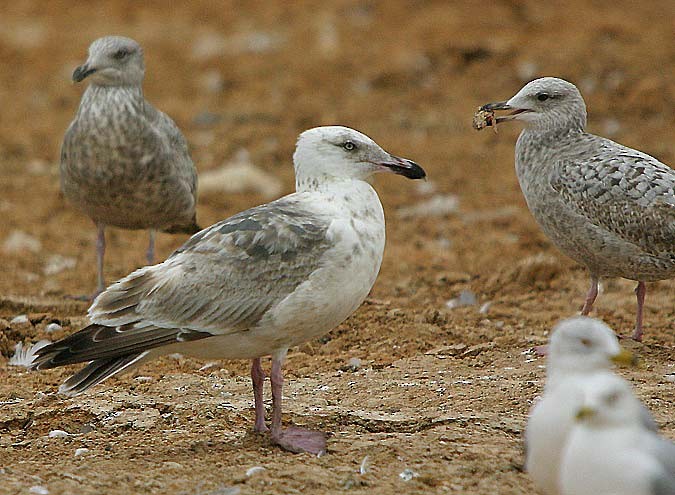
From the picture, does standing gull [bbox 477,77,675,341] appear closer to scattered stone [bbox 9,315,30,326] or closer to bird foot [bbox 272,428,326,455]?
bird foot [bbox 272,428,326,455]

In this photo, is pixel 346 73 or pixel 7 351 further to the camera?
pixel 346 73

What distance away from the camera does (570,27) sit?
14992 mm

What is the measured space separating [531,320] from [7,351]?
320 cm

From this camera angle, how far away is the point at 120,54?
7.98 m

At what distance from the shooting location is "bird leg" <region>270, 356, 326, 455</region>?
15.8 feet

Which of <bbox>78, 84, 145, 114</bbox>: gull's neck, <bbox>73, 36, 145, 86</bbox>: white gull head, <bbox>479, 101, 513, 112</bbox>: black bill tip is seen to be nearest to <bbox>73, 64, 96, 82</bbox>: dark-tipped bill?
<bbox>73, 36, 145, 86</bbox>: white gull head

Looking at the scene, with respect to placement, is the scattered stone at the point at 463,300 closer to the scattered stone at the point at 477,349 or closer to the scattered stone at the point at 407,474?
the scattered stone at the point at 477,349

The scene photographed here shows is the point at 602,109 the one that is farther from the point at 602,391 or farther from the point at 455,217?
the point at 602,391

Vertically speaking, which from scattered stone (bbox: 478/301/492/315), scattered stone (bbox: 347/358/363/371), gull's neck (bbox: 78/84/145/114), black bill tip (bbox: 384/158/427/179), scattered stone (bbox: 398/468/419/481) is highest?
gull's neck (bbox: 78/84/145/114)

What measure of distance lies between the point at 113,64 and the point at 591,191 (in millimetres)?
3519

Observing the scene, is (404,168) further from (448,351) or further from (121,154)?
(121,154)

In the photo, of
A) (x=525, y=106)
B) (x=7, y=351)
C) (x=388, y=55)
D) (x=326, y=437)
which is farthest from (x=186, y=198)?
(x=388, y=55)

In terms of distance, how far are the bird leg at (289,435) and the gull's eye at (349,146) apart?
3.48 feet

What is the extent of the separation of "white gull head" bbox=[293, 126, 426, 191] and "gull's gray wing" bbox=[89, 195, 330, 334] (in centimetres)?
38
